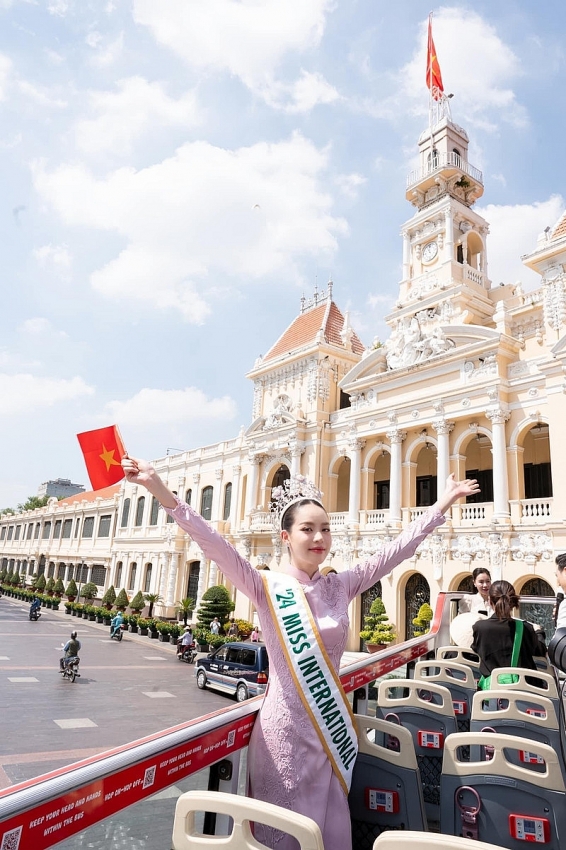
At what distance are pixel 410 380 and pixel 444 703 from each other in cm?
1892

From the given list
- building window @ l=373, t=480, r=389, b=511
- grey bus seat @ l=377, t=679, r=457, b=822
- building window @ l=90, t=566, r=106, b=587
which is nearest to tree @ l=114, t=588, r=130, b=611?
building window @ l=90, t=566, r=106, b=587

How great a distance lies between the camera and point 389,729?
267 centimetres

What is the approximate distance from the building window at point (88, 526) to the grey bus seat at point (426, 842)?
4813 centimetres

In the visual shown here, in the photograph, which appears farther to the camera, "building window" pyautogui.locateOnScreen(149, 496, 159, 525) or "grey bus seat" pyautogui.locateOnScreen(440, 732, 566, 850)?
"building window" pyautogui.locateOnScreen(149, 496, 159, 525)

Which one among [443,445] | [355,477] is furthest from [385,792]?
[355,477]

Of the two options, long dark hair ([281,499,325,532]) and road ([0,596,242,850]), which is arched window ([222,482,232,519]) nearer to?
road ([0,596,242,850])

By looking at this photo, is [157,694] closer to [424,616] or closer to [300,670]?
[424,616]

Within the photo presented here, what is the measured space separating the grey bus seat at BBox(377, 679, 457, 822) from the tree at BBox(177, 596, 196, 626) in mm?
26416

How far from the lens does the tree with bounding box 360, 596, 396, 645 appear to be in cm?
1841

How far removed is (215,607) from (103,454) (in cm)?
2297

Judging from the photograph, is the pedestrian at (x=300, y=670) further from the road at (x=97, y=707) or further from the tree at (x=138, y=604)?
the tree at (x=138, y=604)

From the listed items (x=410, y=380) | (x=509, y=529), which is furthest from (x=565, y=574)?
(x=410, y=380)

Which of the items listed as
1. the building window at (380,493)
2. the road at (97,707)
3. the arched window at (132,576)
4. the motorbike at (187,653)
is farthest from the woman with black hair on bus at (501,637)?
the arched window at (132,576)

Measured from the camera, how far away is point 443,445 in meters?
19.8
